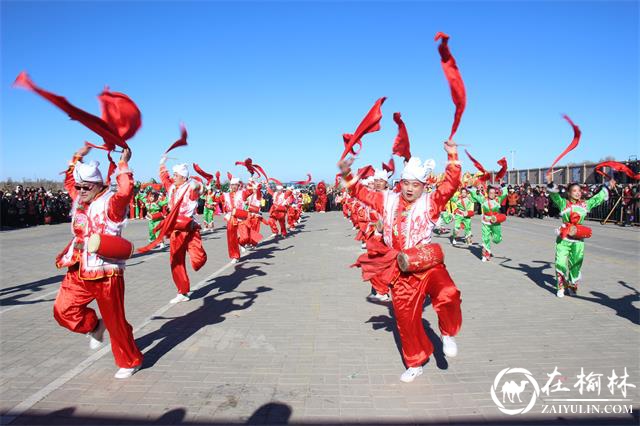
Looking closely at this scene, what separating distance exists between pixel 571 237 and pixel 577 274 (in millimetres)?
631

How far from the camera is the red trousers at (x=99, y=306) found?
154 inches

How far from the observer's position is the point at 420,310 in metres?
3.95

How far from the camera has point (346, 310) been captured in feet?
20.9

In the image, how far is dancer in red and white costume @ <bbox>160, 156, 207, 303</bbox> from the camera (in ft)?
22.0

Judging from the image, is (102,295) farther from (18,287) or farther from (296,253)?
(296,253)

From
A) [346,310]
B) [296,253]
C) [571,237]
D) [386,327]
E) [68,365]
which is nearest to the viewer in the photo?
[68,365]

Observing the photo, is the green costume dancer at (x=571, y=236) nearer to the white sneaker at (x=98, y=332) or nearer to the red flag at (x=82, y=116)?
the red flag at (x=82, y=116)

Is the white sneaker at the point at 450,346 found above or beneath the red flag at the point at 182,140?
beneath

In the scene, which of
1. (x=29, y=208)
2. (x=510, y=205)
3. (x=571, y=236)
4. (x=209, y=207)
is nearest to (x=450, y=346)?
(x=571, y=236)

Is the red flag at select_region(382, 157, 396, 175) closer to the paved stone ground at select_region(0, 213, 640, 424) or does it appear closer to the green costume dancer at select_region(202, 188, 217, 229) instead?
the paved stone ground at select_region(0, 213, 640, 424)

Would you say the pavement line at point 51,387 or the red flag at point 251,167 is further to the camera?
the red flag at point 251,167

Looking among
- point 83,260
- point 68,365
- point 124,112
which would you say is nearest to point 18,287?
point 68,365

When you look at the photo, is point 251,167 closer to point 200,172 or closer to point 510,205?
Result: point 200,172

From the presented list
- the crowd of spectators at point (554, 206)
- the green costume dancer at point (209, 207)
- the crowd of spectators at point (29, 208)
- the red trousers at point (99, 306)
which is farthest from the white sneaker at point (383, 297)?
the crowd of spectators at point (29, 208)
